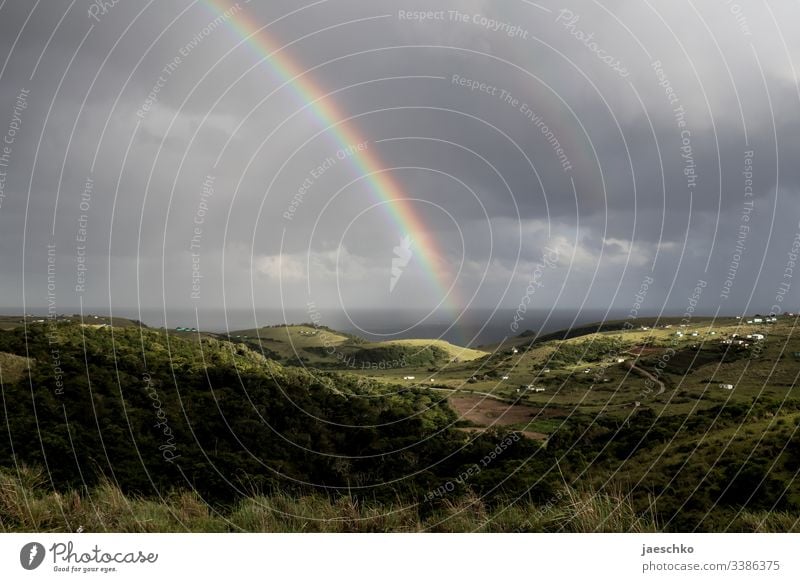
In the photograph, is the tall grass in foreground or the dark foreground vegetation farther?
the dark foreground vegetation

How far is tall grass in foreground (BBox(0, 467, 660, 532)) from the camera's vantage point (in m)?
8.29

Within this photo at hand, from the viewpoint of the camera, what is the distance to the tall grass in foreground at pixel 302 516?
27.2 ft

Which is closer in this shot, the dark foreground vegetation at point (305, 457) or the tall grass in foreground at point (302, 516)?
the tall grass in foreground at point (302, 516)

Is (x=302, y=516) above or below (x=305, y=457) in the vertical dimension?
above

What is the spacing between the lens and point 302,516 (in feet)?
27.6

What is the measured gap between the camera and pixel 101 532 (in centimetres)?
836

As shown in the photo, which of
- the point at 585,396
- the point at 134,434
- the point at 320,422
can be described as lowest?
the point at 585,396

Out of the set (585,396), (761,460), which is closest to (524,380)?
(585,396)

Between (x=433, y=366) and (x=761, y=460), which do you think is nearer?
(x=761, y=460)

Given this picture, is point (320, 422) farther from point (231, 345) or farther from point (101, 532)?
point (101, 532)

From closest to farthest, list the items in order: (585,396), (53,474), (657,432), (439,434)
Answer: (53,474) < (657,432) < (439,434) < (585,396)

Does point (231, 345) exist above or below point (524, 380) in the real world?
above

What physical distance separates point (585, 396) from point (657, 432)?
1272cm

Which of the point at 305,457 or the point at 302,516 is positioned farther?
the point at 305,457
